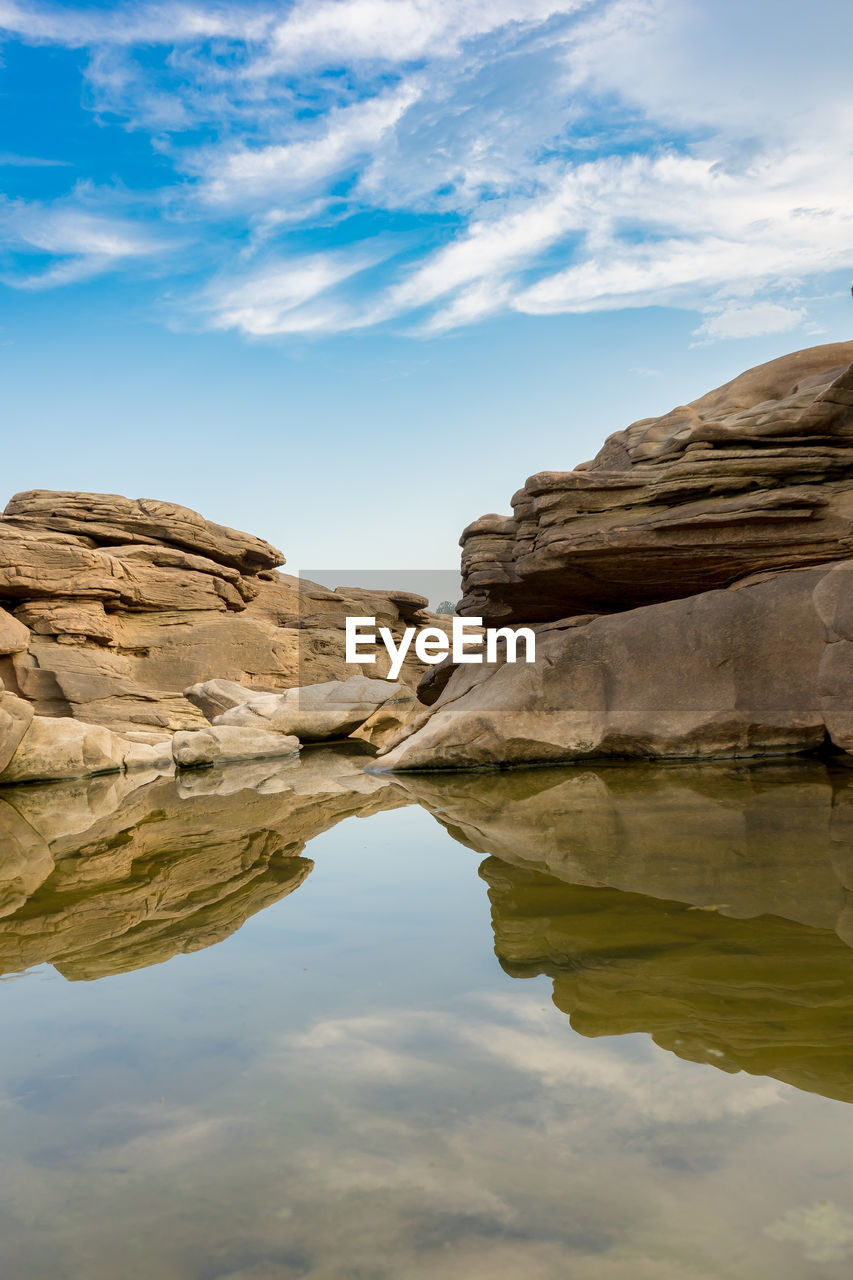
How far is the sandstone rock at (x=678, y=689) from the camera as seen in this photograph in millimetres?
8766

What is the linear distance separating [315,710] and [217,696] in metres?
2.40

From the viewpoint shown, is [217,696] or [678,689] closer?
[678,689]

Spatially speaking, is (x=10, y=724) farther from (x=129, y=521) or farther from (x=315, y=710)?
(x=129, y=521)

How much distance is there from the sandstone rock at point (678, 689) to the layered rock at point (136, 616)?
9861 mm

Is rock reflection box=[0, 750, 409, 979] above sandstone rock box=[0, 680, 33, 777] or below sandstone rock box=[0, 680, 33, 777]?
below

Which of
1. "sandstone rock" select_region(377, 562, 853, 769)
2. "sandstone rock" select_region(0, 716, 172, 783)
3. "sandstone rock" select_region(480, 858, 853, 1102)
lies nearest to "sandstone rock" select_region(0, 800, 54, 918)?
"sandstone rock" select_region(480, 858, 853, 1102)

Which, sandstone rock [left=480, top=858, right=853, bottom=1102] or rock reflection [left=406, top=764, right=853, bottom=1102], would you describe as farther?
rock reflection [left=406, top=764, right=853, bottom=1102]

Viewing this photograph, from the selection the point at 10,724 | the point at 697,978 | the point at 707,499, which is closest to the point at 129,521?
the point at 10,724

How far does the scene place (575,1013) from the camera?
8.59ft

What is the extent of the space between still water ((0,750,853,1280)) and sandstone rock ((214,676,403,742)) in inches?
400

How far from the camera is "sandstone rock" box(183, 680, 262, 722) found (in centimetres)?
1639

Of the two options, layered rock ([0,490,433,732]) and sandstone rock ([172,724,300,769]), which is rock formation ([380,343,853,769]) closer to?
sandstone rock ([172,724,300,769])

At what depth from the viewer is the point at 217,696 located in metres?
16.6

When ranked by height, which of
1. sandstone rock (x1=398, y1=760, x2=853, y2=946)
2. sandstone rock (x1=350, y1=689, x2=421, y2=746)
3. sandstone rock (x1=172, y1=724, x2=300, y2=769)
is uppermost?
sandstone rock (x1=398, y1=760, x2=853, y2=946)
